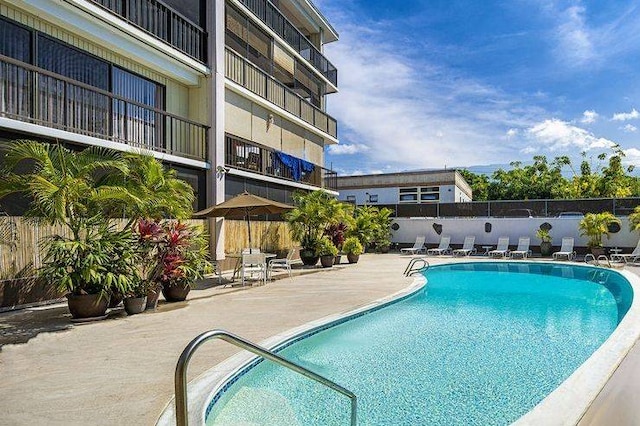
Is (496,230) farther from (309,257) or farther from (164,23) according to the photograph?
(164,23)

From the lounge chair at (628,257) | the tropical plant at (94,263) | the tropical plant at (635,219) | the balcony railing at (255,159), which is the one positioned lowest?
the lounge chair at (628,257)

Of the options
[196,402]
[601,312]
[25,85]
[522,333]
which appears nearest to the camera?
[196,402]

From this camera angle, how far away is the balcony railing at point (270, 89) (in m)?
17.4

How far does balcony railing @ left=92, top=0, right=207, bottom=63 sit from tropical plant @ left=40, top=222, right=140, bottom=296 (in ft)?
22.0

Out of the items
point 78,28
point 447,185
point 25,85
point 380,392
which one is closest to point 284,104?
point 78,28

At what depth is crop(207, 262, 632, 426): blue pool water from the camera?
518cm

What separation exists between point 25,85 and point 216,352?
7844 mm

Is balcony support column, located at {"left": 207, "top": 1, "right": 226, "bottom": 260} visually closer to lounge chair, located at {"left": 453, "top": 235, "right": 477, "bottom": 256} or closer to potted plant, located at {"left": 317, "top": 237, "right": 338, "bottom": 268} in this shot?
potted plant, located at {"left": 317, "top": 237, "right": 338, "bottom": 268}

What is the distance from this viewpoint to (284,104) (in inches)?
844

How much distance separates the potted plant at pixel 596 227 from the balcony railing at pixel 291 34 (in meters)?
15.8

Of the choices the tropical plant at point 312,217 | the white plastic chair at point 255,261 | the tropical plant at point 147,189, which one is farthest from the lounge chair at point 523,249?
the tropical plant at point 147,189

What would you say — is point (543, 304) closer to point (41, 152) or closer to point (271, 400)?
point (271, 400)

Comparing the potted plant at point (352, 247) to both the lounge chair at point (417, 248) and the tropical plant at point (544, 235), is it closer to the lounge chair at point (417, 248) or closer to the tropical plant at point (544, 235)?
the lounge chair at point (417, 248)

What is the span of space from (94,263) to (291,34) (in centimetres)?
1790
